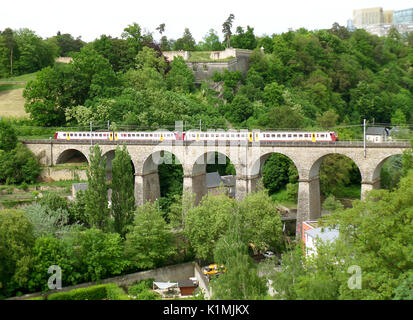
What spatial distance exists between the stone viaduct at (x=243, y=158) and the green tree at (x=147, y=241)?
34.0 ft

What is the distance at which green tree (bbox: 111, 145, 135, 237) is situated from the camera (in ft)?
122

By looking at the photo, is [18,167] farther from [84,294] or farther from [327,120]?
[327,120]

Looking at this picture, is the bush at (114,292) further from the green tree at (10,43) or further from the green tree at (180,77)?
the green tree at (10,43)

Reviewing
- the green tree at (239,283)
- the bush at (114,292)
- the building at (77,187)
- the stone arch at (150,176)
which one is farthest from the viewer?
the stone arch at (150,176)

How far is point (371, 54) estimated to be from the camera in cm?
9650

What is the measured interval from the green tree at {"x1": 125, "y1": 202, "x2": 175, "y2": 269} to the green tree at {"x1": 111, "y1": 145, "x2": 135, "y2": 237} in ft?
2.84

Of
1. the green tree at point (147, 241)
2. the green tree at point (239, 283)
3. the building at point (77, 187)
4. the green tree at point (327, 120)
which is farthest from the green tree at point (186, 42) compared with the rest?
the green tree at point (239, 283)

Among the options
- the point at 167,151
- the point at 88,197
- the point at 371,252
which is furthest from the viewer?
the point at 167,151

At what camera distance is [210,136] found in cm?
4672

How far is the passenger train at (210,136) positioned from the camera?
43500 millimetres

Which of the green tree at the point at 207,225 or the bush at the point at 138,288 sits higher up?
the green tree at the point at 207,225
